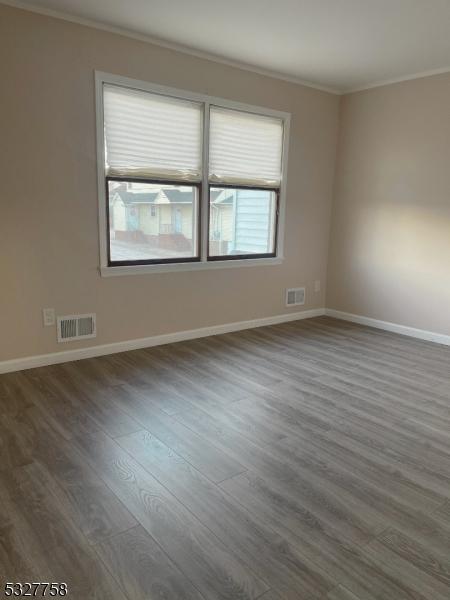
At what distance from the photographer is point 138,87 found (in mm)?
3730

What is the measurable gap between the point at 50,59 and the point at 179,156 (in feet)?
4.20

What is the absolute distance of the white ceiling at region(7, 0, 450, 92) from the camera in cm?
306

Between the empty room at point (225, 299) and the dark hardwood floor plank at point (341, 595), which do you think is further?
→ the empty room at point (225, 299)

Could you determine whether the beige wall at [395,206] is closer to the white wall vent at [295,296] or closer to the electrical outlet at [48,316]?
the white wall vent at [295,296]

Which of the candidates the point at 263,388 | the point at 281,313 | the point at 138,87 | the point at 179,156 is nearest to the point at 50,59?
the point at 138,87

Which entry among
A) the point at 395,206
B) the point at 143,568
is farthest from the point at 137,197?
the point at 143,568

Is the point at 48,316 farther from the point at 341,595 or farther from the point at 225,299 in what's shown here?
the point at 341,595

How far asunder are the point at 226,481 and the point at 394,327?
139 inches

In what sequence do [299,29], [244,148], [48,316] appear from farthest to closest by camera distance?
[244,148], [48,316], [299,29]

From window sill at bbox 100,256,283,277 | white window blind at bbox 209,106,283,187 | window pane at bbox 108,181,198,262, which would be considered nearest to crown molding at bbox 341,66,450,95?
white window blind at bbox 209,106,283,187

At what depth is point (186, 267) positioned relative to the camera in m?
4.34

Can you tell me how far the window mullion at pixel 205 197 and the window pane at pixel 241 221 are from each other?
0.11 m

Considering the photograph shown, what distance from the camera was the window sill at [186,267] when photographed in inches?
153

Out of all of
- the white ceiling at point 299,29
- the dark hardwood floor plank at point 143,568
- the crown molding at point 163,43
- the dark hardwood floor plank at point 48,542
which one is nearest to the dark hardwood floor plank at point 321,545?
the dark hardwood floor plank at point 143,568
